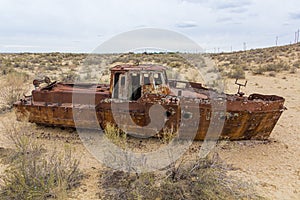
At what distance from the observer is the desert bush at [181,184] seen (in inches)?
155

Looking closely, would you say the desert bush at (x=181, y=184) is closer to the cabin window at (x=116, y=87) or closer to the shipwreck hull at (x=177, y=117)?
the shipwreck hull at (x=177, y=117)

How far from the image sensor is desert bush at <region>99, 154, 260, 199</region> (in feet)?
12.9

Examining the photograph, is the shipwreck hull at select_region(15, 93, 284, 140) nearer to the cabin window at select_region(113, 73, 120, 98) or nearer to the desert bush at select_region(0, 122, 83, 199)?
the cabin window at select_region(113, 73, 120, 98)

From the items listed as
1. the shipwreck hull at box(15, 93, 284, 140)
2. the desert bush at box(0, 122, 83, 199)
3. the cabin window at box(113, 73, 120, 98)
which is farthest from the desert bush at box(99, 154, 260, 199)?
the cabin window at box(113, 73, 120, 98)

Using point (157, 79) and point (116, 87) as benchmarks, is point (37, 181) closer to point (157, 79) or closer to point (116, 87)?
point (116, 87)

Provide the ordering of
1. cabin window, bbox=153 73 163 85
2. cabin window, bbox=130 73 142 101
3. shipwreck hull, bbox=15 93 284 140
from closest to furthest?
shipwreck hull, bbox=15 93 284 140
cabin window, bbox=130 73 142 101
cabin window, bbox=153 73 163 85

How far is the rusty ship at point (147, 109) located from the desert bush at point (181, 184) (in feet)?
3.76

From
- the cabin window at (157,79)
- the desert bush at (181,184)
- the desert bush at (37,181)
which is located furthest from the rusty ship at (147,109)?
the desert bush at (37,181)

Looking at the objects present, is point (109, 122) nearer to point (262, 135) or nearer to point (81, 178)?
point (81, 178)

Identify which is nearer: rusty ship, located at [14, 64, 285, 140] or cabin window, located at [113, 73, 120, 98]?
rusty ship, located at [14, 64, 285, 140]

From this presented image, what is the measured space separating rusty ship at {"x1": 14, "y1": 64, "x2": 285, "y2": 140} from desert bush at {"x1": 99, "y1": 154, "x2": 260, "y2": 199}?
3.76 feet

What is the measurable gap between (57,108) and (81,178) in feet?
7.15

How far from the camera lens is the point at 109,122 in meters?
5.94

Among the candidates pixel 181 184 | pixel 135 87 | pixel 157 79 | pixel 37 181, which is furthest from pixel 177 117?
pixel 37 181
